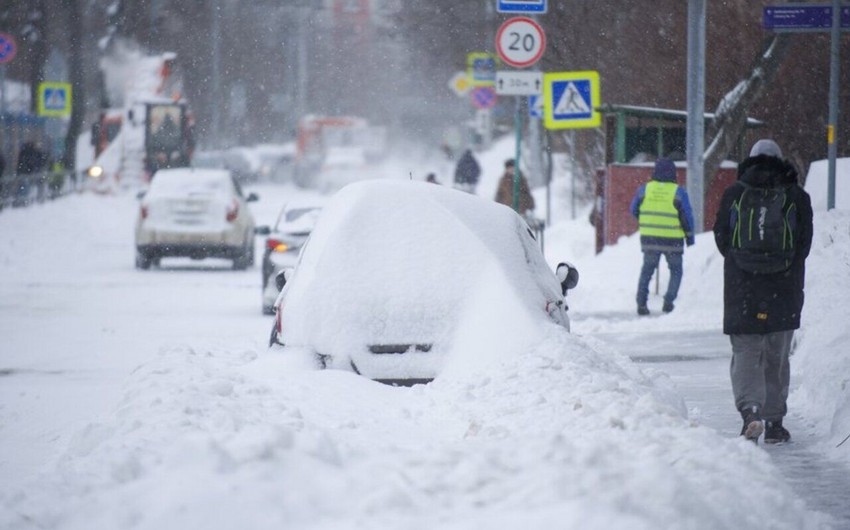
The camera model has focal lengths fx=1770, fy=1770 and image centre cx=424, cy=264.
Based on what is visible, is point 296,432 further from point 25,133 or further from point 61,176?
point 25,133

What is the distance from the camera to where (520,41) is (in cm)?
1894

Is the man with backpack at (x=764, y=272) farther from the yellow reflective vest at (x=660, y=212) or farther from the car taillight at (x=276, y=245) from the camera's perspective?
the car taillight at (x=276, y=245)

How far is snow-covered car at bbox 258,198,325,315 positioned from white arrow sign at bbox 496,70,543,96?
2.59 m

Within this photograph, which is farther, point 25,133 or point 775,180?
point 25,133

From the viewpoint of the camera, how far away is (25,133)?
200 ft

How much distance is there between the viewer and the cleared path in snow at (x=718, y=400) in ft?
26.0

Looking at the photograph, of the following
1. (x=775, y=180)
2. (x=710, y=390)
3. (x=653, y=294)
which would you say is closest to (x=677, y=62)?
(x=653, y=294)

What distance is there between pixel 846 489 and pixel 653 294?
466 inches

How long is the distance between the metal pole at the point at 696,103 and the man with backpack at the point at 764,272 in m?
10.9

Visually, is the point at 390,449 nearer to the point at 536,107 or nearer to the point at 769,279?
the point at 769,279

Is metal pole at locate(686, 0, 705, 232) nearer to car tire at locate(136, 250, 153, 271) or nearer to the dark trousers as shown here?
the dark trousers

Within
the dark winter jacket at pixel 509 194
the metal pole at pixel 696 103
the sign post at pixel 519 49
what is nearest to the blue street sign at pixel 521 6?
the sign post at pixel 519 49

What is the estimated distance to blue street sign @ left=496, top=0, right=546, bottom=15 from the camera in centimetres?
1875

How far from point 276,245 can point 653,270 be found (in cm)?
431
